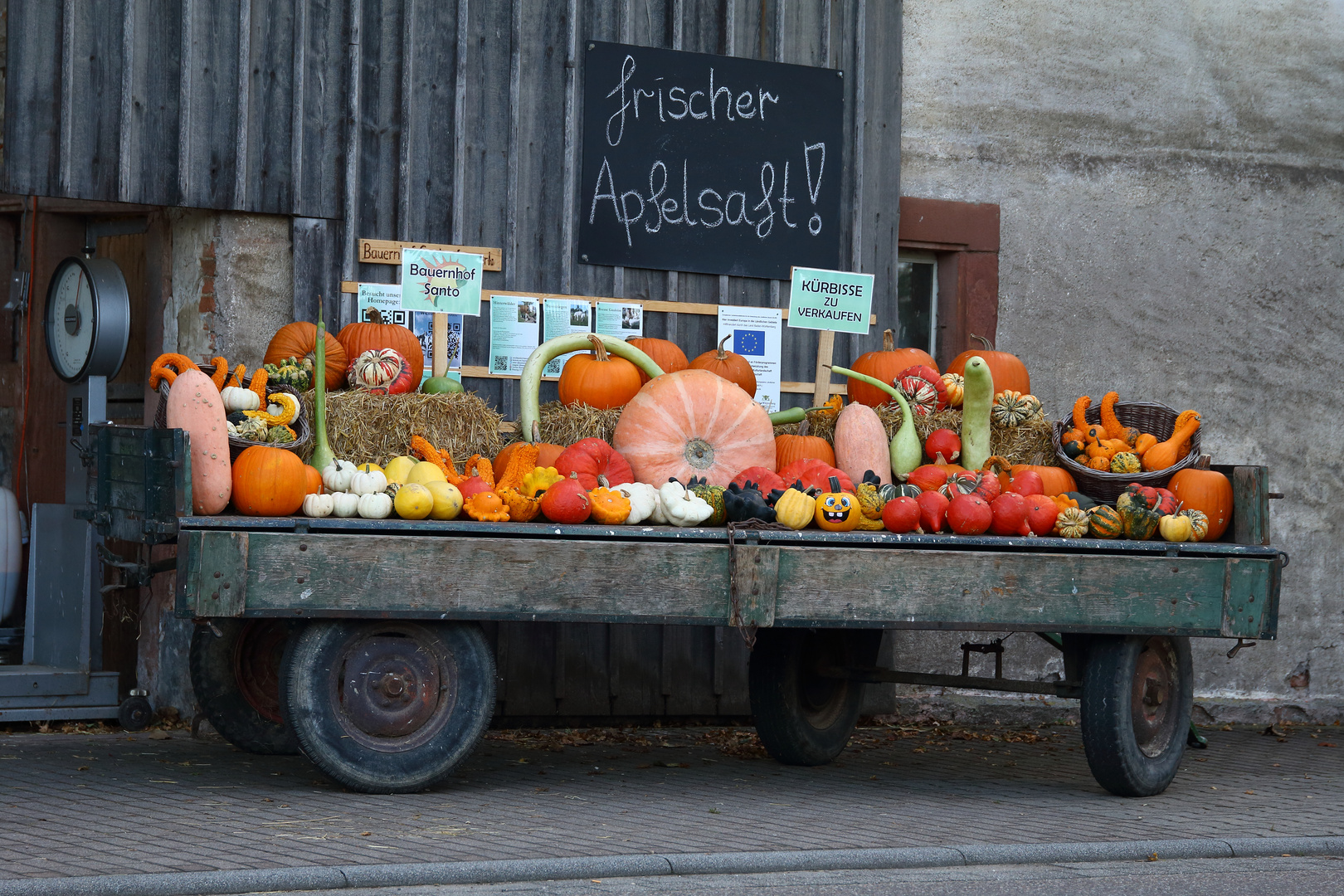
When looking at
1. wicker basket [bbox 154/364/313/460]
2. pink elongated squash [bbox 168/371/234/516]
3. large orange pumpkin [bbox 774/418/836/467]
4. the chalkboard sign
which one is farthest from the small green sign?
pink elongated squash [bbox 168/371/234/516]

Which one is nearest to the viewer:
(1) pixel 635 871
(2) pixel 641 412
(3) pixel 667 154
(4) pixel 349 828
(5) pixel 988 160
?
(1) pixel 635 871

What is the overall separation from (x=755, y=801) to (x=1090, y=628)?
1.48 meters

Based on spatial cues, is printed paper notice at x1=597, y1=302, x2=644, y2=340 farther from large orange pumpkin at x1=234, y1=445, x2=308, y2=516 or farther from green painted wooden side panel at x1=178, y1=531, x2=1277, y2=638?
large orange pumpkin at x1=234, y1=445, x2=308, y2=516

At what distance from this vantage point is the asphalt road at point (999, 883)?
4.43m

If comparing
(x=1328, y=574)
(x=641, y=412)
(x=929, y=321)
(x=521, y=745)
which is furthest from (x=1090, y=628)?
(x=1328, y=574)

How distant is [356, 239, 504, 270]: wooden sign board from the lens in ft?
24.8

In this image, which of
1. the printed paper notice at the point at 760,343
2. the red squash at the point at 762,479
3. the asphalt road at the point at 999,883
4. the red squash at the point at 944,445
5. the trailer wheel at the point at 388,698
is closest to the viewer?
the asphalt road at the point at 999,883

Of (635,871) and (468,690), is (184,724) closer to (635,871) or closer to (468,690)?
(468,690)

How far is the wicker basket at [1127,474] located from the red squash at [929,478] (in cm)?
73

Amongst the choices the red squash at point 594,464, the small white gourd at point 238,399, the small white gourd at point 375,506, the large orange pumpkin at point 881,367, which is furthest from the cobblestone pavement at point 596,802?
the large orange pumpkin at point 881,367

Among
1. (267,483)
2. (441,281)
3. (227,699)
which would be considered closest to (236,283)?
(441,281)

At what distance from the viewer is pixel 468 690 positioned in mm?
5578

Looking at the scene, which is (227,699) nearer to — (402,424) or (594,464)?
(402,424)

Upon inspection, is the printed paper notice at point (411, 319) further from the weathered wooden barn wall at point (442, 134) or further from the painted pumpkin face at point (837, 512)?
the painted pumpkin face at point (837, 512)
